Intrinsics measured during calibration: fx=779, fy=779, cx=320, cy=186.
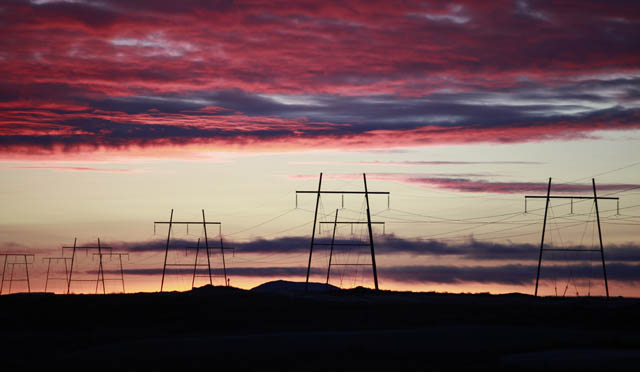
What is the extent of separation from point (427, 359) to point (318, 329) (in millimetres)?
15203

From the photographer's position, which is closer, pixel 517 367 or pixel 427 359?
pixel 517 367

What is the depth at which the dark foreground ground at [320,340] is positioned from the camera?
3088cm

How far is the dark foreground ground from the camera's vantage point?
101ft

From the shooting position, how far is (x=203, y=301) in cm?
6756

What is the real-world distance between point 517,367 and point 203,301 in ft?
138

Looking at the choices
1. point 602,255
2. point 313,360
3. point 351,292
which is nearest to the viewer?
point 313,360

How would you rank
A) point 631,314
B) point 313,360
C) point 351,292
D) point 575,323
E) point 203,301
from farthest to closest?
point 351,292 < point 203,301 < point 631,314 < point 575,323 < point 313,360

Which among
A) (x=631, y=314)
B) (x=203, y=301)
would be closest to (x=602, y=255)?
(x=631, y=314)

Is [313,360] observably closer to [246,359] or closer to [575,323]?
[246,359]

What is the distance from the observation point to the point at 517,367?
29531 millimetres

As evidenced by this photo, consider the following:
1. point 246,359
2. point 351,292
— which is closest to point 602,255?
A: point 351,292

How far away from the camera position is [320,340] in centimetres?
3588

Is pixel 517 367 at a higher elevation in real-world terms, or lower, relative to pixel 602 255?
lower

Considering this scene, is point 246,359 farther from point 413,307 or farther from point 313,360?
point 413,307
